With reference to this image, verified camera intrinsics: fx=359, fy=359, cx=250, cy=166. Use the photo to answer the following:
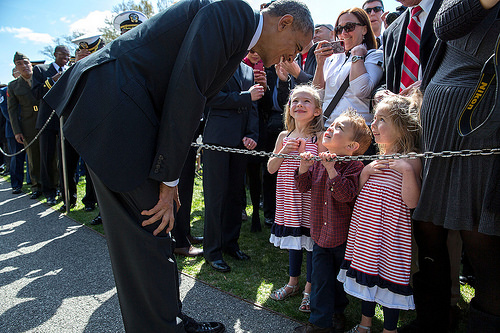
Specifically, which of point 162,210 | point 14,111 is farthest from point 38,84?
point 162,210

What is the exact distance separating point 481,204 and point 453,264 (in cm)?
124

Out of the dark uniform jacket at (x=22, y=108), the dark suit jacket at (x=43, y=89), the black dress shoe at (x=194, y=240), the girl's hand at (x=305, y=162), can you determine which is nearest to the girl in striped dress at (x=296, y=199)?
the girl's hand at (x=305, y=162)

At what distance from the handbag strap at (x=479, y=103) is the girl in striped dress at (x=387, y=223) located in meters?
0.49

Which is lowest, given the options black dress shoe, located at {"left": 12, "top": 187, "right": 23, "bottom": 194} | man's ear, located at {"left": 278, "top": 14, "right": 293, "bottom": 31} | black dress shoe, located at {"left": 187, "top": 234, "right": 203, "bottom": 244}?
black dress shoe, located at {"left": 12, "top": 187, "right": 23, "bottom": 194}

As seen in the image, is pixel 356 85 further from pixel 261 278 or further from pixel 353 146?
pixel 261 278

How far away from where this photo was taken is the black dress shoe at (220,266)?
11.6 feet

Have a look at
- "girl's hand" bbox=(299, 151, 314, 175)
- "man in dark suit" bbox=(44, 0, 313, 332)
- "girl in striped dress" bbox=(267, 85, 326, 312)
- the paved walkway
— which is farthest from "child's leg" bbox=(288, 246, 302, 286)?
"man in dark suit" bbox=(44, 0, 313, 332)

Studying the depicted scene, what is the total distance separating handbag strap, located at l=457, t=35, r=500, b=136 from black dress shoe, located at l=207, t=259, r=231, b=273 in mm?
2473

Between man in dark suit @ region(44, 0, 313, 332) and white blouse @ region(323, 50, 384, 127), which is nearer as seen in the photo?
man in dark suit @ region(44, 0, 313, 332)

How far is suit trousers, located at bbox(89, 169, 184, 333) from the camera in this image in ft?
5.92

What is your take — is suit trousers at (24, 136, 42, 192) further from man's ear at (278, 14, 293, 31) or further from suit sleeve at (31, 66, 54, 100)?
man's ear at (278, 14, 293, 31)

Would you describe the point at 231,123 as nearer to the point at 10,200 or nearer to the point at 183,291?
the point at 183,291

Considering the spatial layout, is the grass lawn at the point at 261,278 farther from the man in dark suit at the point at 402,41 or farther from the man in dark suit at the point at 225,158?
the man in dark suit at the point at 402,41

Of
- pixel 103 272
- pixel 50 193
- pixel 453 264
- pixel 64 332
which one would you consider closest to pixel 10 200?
pixel 50 193
